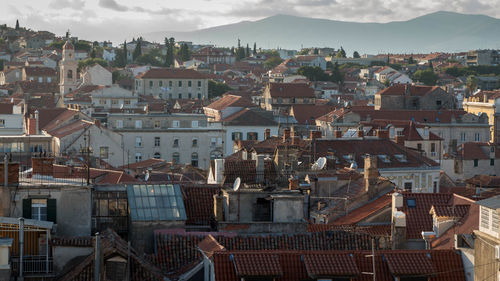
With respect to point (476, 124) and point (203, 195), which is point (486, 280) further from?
point (476, 124)

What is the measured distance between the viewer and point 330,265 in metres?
21.5

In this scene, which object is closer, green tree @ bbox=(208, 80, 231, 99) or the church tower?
the church tower

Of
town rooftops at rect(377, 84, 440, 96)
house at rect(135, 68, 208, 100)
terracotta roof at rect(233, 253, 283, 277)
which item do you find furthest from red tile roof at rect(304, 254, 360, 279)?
house at rect(135, 68, 208, 100)

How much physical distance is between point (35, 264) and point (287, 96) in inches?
3591

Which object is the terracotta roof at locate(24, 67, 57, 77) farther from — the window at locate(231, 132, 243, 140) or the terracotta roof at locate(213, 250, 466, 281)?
the terracotta roof at locate(213, 250, 466, 281)

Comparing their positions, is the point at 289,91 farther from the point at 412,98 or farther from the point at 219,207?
the point at 219,207

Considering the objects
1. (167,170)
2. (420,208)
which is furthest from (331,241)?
(167,170)

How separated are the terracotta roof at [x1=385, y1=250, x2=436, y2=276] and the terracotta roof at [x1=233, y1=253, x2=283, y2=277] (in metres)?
2.52

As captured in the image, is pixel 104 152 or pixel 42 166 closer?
pixel 42 166

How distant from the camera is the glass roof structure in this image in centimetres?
2503

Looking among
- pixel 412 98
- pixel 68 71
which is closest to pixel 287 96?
pixel 412 98

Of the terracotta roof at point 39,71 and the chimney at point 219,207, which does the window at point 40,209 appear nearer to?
the chimney at point 219,207

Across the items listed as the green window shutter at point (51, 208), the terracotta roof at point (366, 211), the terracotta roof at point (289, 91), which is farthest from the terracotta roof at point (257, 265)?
the terracotta roof at point (289, 91)

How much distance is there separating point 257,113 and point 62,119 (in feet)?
66.5
